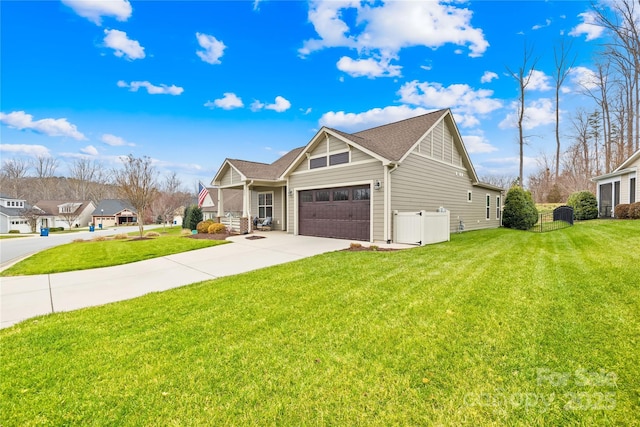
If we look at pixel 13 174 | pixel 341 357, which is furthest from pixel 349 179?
pixel 13 174

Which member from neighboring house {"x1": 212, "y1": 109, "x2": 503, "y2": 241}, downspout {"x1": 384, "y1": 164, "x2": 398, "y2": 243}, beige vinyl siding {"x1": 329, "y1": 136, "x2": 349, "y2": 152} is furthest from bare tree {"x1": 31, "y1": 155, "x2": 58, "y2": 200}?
downspout {"x1": 384, "y1": 164, "x2": 398, "y2": 243}

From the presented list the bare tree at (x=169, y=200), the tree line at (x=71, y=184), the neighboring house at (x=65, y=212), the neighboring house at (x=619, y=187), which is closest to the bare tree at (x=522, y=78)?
the neighboring house at (x=619, y=187)

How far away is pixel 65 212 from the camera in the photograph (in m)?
45.4

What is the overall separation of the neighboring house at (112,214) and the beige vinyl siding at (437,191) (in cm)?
5142

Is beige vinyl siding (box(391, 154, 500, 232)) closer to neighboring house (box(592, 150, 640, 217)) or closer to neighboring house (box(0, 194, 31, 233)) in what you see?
neighboring house (box(592, 150, 640, 217))

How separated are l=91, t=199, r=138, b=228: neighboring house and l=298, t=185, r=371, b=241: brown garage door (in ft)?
154

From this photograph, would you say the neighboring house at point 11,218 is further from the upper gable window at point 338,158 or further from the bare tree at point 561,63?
the bare tree at point 561,63

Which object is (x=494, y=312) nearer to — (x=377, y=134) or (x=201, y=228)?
(x=377, y=134)

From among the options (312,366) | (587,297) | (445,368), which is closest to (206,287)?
(312,366)

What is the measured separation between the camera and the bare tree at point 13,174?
155ft

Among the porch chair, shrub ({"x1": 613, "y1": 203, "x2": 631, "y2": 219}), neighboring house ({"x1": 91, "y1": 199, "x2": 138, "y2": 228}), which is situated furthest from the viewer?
neighboring house ({"x1": 91, "y1": 199, "x2": 138, "y2": 228})

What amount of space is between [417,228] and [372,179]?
2.60m

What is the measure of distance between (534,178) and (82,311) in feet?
161

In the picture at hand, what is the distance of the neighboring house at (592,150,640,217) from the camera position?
15750 mm
